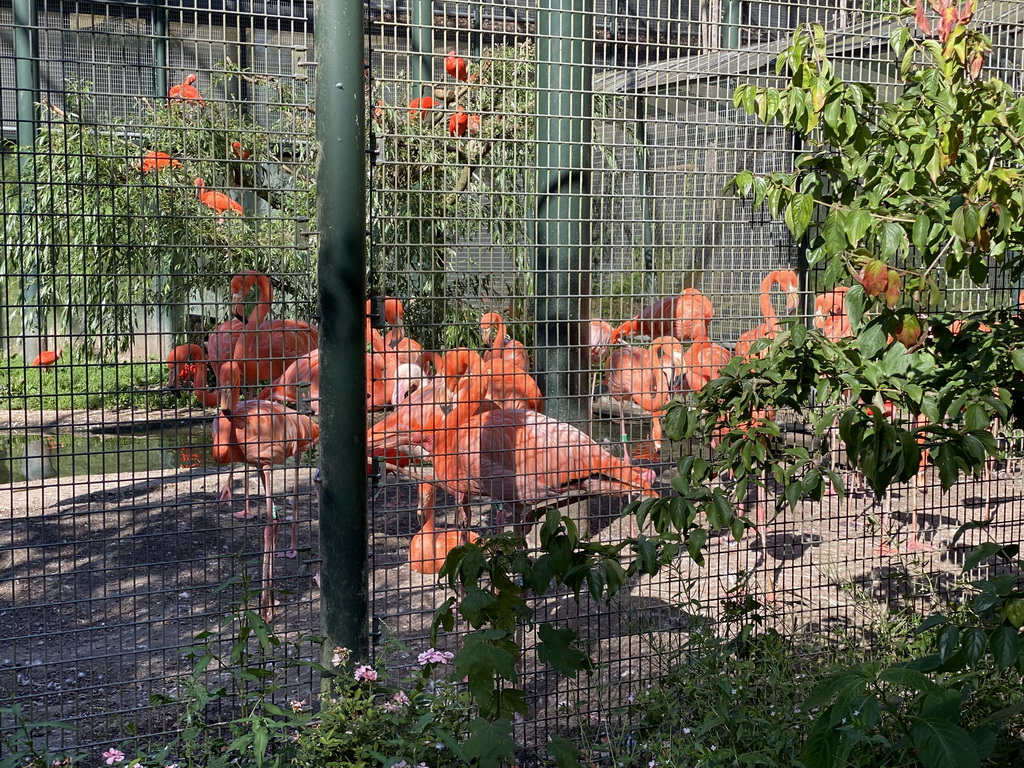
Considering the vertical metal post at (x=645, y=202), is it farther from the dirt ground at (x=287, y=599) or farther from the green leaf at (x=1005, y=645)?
the green leaf at (x=1005, y=645)

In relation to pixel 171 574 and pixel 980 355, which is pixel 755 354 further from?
pixel 171 574

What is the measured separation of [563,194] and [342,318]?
0.82m

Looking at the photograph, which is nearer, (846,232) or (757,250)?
(846,232)

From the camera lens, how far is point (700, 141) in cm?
379

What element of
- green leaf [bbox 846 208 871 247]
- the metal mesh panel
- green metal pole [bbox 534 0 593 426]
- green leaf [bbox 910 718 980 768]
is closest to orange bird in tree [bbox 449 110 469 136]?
green metal pole [bbox 534 0 593 426]

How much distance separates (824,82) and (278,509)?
4249 mm

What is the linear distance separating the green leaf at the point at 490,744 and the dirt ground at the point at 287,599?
68cm

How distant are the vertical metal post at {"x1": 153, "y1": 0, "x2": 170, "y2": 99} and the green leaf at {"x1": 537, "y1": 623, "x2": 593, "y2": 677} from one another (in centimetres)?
169

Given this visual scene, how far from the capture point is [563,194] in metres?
3.06

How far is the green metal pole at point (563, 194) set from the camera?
10.1ft

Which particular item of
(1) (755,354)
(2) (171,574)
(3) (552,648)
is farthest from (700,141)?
(2) (171,574)

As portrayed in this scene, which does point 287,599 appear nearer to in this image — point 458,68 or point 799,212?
point 458,68

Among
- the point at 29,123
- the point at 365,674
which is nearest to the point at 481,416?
the point at 365,674

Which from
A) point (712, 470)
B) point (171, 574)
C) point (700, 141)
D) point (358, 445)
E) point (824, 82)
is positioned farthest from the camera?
point (171, 574)
